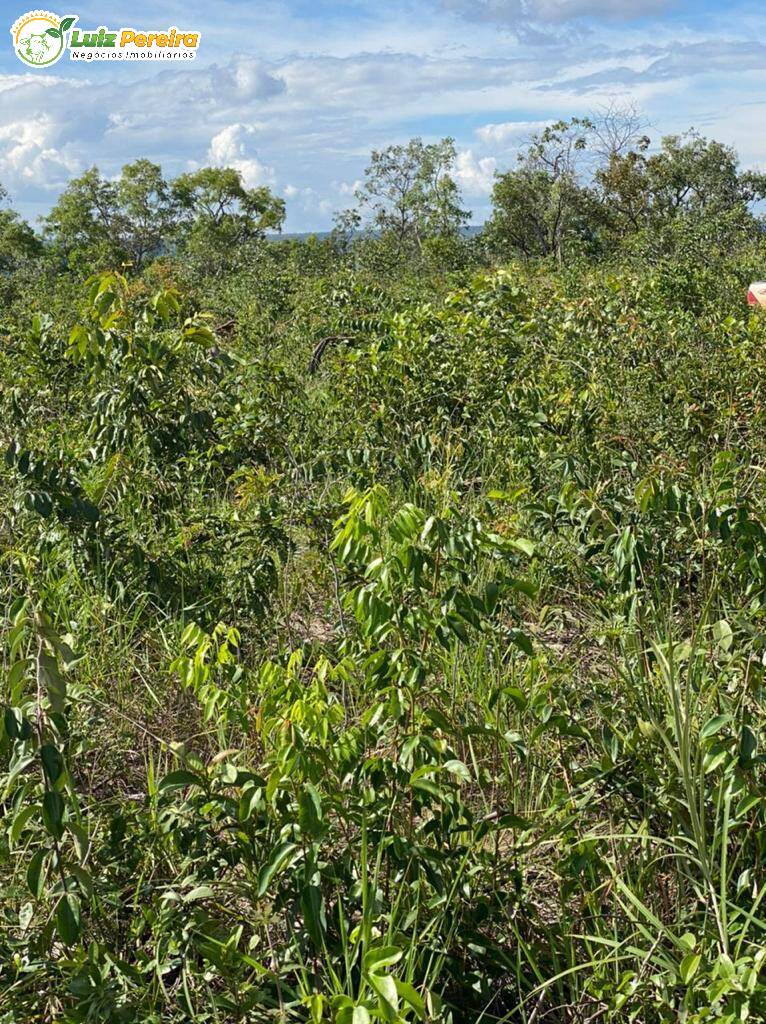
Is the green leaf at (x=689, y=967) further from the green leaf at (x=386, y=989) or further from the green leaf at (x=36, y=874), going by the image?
the green leaf at (x=36, y=874)

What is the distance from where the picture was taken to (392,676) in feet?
6.61

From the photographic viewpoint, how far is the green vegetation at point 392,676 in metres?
1.83

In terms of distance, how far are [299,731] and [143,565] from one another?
5.94 ft

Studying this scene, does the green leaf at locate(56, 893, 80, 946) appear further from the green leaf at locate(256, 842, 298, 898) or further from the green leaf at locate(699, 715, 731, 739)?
the green leaf at locate(699, 715, 731, 739)

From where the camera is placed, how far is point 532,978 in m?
2.03

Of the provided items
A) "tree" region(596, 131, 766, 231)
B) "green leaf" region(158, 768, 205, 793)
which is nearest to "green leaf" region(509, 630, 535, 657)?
"green leaf" region(158, 768, 205, 793)

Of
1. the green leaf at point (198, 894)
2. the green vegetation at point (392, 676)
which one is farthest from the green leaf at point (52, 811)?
the green leaf at point (198, 894)

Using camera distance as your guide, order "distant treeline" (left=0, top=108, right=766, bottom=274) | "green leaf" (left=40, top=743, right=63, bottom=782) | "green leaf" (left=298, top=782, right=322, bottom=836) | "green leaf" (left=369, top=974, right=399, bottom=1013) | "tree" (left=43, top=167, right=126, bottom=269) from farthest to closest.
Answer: "tree" (left=43, top=167, right=126, bottom=269)
"distant treeline" (left=0, top=108, right=766, bottom=274)
"green leaf" (left=298, top=782, right=322, bottom=836)
"green leaf" (left=40, top=743, right=63, bottom=782)
"green leaf" (left=369, top=974, right=399, bottom=1013)

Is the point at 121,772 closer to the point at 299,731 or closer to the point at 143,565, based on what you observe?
the point at 143,565

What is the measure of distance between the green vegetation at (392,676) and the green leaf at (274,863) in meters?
0.01

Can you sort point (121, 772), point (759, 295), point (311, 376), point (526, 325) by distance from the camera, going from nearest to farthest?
point (121, 772) → point (526, 325) → point (311, 376) → point (759, 295)

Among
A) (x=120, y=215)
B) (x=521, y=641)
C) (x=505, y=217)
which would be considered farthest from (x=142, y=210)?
(x=521, y=641)

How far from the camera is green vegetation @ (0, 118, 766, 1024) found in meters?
1.83

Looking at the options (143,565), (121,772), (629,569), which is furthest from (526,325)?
(121,772)
